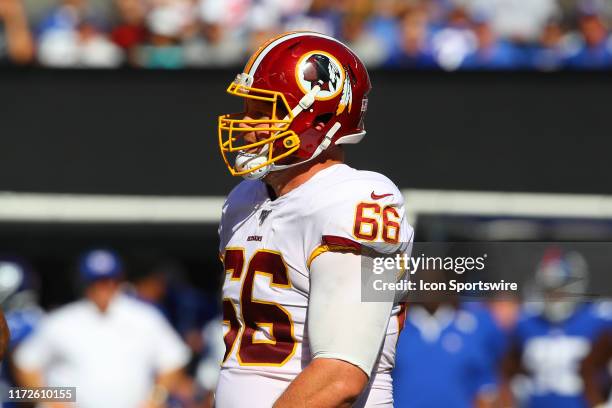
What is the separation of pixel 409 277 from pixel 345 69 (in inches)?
23.4

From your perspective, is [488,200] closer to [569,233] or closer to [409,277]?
[569,233]

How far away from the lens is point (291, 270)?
110 inches

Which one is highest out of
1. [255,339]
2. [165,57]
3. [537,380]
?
[165,57]

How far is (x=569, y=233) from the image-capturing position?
31.3 feet

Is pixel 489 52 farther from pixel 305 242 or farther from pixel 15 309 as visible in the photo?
pixel 305 242

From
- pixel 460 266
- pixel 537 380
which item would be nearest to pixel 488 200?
pixel 537 380

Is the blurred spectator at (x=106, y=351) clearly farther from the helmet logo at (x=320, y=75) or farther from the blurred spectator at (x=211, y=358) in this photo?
the helmet logo at (x=320, y=75)

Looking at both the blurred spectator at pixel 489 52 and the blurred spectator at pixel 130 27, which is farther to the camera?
the blurred spectator at pixel 130 27

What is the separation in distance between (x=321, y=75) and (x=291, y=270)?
53 centimetres

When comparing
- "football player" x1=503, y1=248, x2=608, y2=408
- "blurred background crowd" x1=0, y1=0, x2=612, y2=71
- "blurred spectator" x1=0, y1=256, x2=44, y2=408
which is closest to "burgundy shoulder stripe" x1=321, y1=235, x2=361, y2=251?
"blurred spectator" x1=0, y1=256, x2=44, y2=408

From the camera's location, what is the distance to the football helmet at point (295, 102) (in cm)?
291

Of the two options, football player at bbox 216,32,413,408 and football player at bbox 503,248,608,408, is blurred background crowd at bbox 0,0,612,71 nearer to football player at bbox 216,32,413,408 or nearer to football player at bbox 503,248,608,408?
football player at bbox 503,248,608,408

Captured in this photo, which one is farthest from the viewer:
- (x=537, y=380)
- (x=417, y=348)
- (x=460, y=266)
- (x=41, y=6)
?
(x=41, y=6)

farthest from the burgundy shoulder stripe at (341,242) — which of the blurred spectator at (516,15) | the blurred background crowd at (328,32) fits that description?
the blurred spectator at (516,15)
